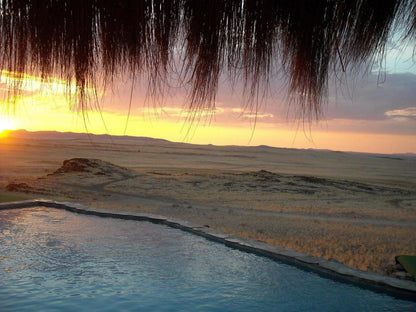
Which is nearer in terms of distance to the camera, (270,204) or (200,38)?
(200,38)

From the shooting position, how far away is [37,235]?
17.5ft

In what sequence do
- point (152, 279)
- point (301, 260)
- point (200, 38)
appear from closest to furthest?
point (200, 38) → point (152, 279) → point (301, 260)

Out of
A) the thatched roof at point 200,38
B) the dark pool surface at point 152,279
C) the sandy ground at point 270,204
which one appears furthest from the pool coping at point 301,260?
the thatched roof at point 200,38

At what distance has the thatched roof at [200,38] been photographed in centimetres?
144

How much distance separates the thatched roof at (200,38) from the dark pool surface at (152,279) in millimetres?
2284

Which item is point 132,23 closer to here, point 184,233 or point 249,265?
point 249,265

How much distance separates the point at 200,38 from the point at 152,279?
113 inches

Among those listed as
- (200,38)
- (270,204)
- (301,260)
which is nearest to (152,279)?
(301,260)

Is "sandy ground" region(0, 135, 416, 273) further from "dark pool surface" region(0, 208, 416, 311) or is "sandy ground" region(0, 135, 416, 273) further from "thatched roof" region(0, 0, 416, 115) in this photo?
"thatched roof" region(0, 0, 416, 115)

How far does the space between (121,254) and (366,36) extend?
3.72 m

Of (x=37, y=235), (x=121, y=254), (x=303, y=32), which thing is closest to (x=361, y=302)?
(x=121, y=254)

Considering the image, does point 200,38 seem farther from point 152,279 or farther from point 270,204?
point 270,204

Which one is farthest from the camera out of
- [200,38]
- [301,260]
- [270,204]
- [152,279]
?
[270,204]

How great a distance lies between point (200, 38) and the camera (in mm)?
1480
